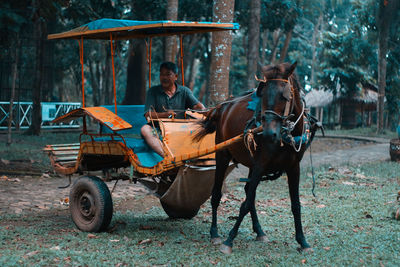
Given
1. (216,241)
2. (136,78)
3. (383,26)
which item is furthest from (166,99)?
(383,26)

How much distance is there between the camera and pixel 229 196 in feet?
30.8

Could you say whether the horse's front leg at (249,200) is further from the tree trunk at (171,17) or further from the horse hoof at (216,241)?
the tree trunk at (171,17)

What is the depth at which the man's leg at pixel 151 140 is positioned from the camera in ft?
20.7

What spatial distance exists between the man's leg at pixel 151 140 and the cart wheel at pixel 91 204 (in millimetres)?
845

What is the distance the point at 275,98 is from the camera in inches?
194

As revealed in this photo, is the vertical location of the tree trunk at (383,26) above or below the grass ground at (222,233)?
above

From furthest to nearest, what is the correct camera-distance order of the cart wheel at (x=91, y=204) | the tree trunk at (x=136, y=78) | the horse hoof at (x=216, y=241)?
the tree trunk at (x=136, y=78) < the cart wheel at (x=91, y=204) < the horse hoof at (x=216, y=241)

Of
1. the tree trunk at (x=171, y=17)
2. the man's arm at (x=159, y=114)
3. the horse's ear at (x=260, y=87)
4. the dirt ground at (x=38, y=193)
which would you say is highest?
the tree trunk at (x=171, y=17)

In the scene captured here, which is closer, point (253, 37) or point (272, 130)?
point (272, 130)

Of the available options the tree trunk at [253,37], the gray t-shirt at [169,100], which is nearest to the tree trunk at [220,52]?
the gray t-shirt at [169,100]

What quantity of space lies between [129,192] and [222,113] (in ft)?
13.9

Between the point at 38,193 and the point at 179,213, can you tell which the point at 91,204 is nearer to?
the point at 179,213

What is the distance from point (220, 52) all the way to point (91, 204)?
4571 mm

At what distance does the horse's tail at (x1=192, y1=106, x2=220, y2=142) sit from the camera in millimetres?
6441
